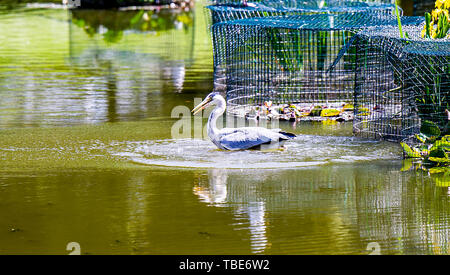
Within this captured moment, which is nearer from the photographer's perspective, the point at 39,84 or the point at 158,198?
the point at 158,198

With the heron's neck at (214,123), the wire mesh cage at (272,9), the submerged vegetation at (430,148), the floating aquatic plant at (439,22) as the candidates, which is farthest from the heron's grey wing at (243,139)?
the wire mesh cage at (272,9)

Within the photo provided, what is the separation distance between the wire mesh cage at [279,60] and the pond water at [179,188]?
0.95 meters

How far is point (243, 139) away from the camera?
8.77 meters

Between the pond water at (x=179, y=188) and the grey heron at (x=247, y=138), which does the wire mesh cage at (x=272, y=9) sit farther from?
the grey heron at (x=247, y=138)

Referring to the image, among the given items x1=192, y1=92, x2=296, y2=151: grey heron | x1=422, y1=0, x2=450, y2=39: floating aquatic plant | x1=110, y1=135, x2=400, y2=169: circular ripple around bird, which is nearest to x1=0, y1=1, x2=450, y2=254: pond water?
x1=110, y1=135, x2=400, y2=169: circular ripple around bird

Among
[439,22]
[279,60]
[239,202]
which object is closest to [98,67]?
[279,60]

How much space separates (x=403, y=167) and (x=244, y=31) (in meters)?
3.51

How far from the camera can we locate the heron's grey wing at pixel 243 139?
8758 mm

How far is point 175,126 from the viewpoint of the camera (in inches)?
407

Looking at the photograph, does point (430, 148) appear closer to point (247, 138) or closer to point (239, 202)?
point (247, 138)

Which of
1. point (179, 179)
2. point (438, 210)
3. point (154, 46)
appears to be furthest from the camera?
point (154, 46)

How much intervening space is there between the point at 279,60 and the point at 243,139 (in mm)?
2963

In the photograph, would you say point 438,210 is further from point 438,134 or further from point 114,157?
point 114,157
